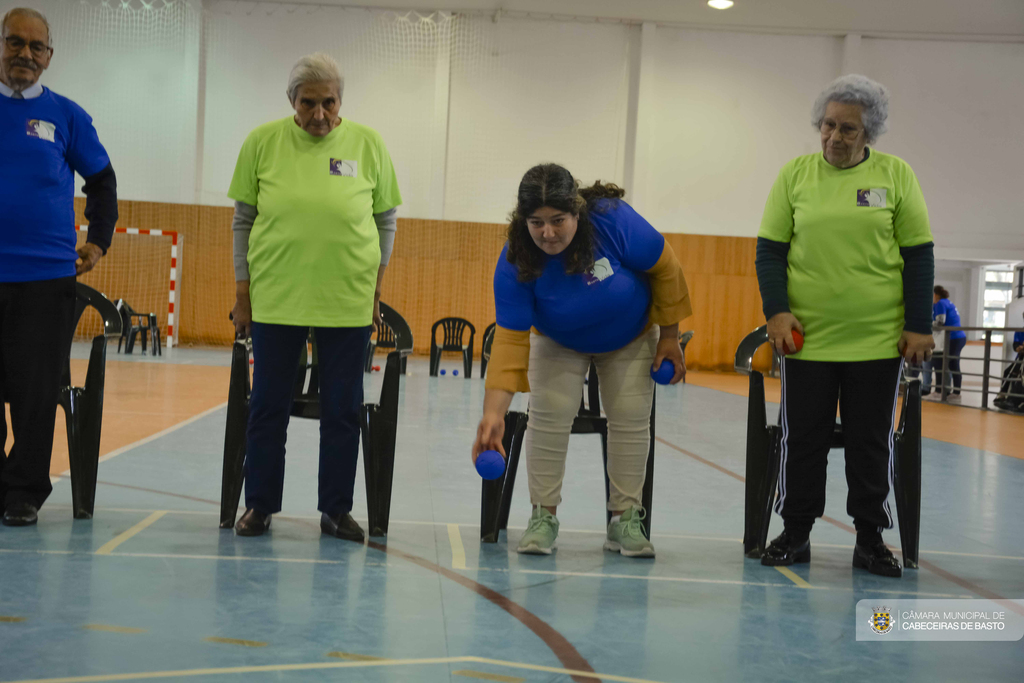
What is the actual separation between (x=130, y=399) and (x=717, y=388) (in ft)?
22.9

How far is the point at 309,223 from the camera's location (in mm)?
2543

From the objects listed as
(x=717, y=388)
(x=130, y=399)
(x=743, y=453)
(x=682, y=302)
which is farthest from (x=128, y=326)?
(x=682, y=302)

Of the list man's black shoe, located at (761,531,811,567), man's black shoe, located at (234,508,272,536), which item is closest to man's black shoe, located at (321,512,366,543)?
man's black shoe, located at (234,508,272,536)

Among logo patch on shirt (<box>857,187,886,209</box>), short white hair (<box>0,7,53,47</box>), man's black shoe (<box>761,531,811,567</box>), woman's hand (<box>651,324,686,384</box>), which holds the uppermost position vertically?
short white hair (<box>0,7,53,47</box>)

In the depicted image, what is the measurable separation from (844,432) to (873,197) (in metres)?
0.68

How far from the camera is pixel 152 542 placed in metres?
2.48

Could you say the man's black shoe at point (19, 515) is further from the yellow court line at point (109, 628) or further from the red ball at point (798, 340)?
the red ball at point (798, 340)

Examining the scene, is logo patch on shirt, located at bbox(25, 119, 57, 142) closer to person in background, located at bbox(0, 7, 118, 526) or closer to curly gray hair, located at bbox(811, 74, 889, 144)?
person in background, located at bbox(0, 7, 118, 526)

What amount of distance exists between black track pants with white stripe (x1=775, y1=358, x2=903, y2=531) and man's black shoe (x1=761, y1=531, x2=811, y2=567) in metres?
0.05

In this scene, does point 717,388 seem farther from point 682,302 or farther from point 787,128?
point 682,302

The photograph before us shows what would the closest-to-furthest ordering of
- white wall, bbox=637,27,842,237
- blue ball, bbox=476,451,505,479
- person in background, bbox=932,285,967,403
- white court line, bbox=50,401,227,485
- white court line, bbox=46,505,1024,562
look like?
blue ball, bbox=476,451,505,479 → white court line, bbox=46,505,1024,562 → white court line, bbox=50,401,227,485 → person in background, bbox=932,285,967,403 → white wall, bbox=637,27,842,237

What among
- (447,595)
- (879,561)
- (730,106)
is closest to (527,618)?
(447,595)

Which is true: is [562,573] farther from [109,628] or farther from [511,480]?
[109,628]

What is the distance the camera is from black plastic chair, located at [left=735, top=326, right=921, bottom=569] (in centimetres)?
257
